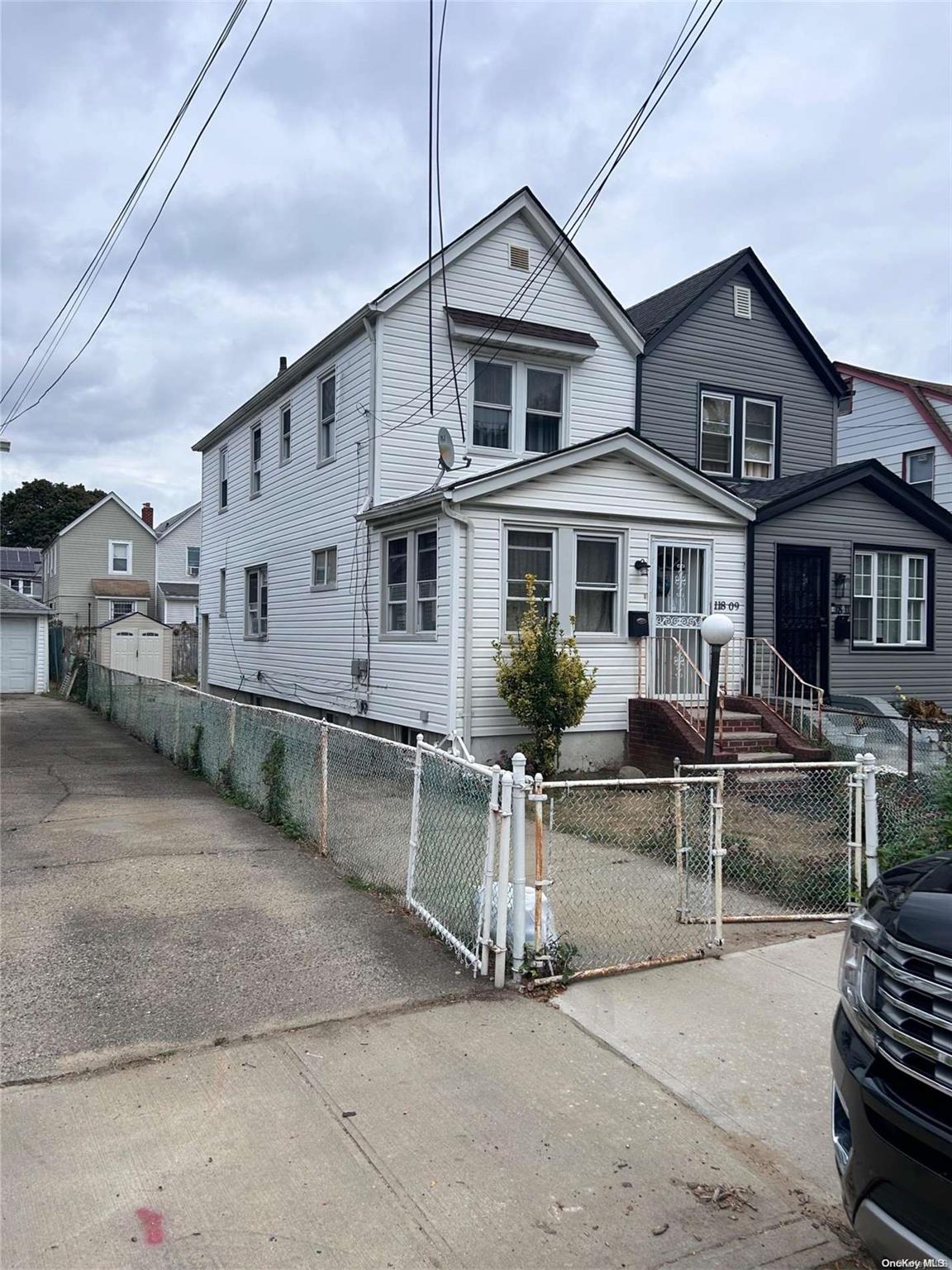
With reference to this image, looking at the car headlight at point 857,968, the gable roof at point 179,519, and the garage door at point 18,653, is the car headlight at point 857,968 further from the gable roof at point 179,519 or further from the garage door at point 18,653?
the gable roof at point 179,519

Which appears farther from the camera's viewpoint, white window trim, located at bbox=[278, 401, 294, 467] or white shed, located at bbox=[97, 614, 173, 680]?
white shed, located at bbox=[97, 614, 173, 680]

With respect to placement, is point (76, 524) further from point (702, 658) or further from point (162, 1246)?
point (162, 1246)

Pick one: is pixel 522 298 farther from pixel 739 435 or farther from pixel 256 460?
pixel 256 460

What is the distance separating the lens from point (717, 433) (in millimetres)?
17406

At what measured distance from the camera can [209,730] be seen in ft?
39.2

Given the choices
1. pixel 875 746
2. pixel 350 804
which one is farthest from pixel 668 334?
pixel 350 804

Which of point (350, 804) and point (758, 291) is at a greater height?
point (758, 291)

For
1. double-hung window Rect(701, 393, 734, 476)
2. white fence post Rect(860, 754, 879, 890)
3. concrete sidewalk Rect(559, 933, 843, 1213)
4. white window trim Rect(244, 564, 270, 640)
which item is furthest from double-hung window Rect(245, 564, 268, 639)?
concrete sidewalk Rect(559, 933, 843, 1213)

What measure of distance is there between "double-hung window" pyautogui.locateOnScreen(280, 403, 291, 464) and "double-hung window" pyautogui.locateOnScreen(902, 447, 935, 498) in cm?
1385

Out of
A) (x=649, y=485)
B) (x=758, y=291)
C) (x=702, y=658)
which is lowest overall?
(x=702, y=658)

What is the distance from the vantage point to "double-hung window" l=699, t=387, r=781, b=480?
17.3 metres

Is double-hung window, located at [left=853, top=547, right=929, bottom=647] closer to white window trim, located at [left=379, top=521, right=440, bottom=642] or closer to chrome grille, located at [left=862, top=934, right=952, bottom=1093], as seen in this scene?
white window trim, located at [left=379, top=521, right=440, bottom=642]

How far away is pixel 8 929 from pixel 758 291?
16.7 m

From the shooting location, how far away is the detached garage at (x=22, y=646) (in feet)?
92.5
